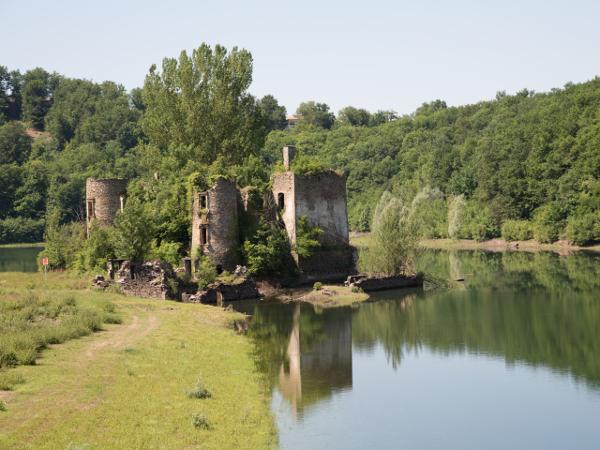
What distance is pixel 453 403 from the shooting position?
25844 mm

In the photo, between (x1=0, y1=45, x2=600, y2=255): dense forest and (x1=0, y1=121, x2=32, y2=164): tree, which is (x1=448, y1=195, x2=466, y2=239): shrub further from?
(x1=0, y1=121, x2=32, y2=164): tree

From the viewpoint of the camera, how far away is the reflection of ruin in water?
26.6 m

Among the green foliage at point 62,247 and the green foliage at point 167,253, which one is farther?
the green foliage at point 62,247

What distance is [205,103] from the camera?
60000 millimetres

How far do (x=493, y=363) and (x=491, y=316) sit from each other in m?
10.1

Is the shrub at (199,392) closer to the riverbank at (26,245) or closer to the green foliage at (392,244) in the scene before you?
the green foliage at (392,244)

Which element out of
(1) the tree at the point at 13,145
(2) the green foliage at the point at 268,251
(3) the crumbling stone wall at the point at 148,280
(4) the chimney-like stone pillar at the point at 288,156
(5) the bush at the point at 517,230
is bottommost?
(3) the crumbling stone wall at the point at 148,280

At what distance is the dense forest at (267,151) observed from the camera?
59.9 metres

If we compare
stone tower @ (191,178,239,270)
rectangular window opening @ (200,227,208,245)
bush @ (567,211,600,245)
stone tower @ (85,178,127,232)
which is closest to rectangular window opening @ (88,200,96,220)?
stone tower @ (85,178,127,232)

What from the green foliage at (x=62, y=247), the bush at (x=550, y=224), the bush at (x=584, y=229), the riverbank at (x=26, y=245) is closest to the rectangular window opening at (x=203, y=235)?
the green foliage at (x=62, y=247)

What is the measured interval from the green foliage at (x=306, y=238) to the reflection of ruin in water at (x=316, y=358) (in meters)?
7.78

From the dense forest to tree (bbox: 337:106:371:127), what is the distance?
0.39 meters

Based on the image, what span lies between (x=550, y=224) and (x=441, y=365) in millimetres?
58861

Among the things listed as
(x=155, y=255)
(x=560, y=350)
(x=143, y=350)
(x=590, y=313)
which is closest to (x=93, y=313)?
(x=143, y=350)
